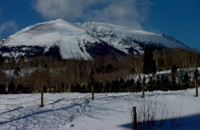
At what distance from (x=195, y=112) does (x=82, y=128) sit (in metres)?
5.71

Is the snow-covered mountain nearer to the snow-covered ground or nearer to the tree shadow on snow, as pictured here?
the snow-covered ground

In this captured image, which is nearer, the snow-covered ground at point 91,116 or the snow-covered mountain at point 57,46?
the snow-covered ground at point 91,116

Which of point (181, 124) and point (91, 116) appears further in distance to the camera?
point (91, 116)

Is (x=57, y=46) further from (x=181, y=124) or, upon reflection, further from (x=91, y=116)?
(x=181, y=124)

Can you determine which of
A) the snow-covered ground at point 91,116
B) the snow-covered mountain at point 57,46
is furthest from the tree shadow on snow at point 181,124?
the snow-covered mountain at point 57,46

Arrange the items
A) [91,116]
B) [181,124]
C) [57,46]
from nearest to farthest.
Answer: [181,124]
[91,116]
[57,46]

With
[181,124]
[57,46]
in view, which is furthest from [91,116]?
[57,46]

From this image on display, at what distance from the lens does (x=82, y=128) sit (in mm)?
7289

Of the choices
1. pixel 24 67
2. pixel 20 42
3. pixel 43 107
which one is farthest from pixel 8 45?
pixel 43 107

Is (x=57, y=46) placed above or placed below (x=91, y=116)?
above

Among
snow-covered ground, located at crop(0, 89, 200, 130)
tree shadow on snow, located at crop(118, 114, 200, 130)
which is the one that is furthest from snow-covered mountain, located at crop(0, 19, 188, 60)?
tree shadow on snow, located at crop(118, 114, 200, 130)

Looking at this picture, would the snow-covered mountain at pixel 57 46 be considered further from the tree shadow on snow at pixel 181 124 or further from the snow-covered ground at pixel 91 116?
the tree shadow on snow at pixel 181 124

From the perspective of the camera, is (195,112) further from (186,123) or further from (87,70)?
(87,70)

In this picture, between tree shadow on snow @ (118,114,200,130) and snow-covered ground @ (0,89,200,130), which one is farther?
snow-covered ground @ (0,89,200,130)
